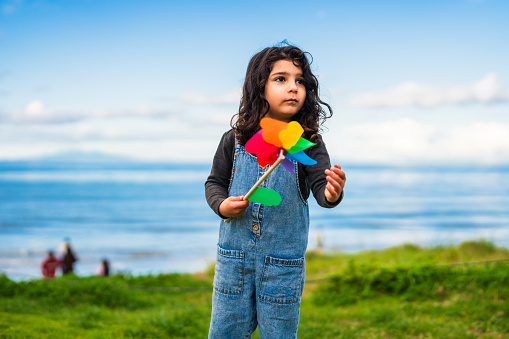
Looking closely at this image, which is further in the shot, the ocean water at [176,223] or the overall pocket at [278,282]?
the ocean water at [176,223]

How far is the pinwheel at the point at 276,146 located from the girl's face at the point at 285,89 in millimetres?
356

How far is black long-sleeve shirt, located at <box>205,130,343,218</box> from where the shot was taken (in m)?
2.02

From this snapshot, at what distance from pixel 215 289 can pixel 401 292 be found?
2.77 m

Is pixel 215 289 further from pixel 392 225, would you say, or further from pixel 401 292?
pixel 392 225

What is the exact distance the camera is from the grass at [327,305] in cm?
327

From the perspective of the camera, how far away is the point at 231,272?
2.06 metres

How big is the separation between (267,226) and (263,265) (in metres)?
0.17

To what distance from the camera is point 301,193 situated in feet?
6.92

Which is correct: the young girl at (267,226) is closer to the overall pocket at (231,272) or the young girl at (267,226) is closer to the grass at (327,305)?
the overall pocket at (231,272)

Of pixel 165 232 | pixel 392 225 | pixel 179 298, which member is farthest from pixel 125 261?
pixel 392 225

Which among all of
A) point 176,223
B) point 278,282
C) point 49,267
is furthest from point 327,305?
point 176,223

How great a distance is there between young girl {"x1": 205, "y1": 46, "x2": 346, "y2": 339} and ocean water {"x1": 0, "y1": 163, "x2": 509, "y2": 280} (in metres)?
6.07

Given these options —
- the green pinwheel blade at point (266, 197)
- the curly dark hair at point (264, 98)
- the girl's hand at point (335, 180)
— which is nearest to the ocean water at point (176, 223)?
the curly dark hair at point (264, 98)

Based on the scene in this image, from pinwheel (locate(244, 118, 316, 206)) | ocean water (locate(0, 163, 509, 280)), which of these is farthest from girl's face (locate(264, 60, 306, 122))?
ocean water (locate(0, 163, 509, 280))
